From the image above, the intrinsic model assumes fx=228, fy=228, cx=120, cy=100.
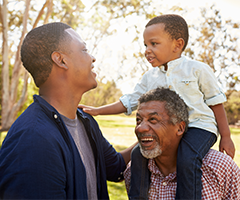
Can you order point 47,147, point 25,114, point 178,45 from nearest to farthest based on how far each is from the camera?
point 47,147, point 25,114, point 178,45

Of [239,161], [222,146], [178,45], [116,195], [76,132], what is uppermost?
[178,45]

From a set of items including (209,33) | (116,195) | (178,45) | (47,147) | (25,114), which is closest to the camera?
(47,147)

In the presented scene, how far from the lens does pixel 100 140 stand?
239 centimetres

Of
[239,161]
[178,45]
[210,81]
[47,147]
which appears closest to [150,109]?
[210,81]

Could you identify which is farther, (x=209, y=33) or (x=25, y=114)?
(x=209, y=33)

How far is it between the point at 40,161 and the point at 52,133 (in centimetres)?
23

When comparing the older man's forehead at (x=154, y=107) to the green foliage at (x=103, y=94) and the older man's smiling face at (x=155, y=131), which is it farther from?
the green foliage at (x=103, y=94)

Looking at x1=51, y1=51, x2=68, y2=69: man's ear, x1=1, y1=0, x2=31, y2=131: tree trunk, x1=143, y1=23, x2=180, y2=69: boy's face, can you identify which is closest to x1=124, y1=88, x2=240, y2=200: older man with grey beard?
x1=143, y1=23, x2=180, y2=69: boy's face

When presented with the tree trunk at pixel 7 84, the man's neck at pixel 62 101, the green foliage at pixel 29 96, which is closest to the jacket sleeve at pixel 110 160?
the man's neck at pixel 62 101

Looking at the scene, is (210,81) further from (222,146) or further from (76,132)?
(76,132)

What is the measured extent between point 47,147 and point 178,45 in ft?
6.32

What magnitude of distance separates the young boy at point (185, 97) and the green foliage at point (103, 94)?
27475 millimetres

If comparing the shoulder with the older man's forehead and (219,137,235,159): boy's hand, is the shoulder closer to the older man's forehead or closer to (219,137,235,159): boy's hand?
(219,137,235,159): boy's hand

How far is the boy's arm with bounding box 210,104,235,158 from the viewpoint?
2.34 m
